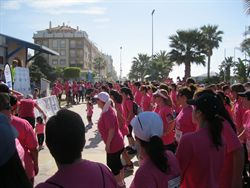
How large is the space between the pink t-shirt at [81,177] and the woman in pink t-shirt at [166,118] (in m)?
4.03

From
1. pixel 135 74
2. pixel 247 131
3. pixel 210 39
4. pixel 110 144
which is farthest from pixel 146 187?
pixel 135 74

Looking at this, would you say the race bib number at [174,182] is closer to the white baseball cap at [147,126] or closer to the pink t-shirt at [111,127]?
the white baseball cap at [147,126]

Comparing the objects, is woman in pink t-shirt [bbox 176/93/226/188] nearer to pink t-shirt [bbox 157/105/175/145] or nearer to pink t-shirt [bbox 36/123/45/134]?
pink t-shirt [bbox 157/105/175/145]

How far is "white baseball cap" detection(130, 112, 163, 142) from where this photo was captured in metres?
2.82

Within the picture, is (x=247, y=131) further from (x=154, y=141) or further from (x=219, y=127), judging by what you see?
(x=154, y=141)

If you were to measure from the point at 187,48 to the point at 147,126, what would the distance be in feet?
148

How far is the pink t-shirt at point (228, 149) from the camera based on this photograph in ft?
11.9

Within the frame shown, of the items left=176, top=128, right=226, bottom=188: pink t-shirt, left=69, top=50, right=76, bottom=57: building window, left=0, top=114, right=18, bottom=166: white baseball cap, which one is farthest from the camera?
left=69, top=50, right=76, bottom=57: building window

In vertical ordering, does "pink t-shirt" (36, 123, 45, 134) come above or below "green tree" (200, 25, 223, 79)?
below

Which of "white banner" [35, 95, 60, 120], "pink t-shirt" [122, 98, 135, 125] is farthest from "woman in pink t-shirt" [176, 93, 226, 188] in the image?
"white banner" [35, 95, 60, 120]

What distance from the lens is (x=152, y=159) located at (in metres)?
2.71

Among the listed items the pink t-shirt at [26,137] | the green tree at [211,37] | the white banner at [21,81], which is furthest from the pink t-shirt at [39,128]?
the green tree at [211,37]

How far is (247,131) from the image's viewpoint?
5297 mm

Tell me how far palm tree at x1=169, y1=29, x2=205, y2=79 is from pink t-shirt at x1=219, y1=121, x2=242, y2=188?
43.8m
